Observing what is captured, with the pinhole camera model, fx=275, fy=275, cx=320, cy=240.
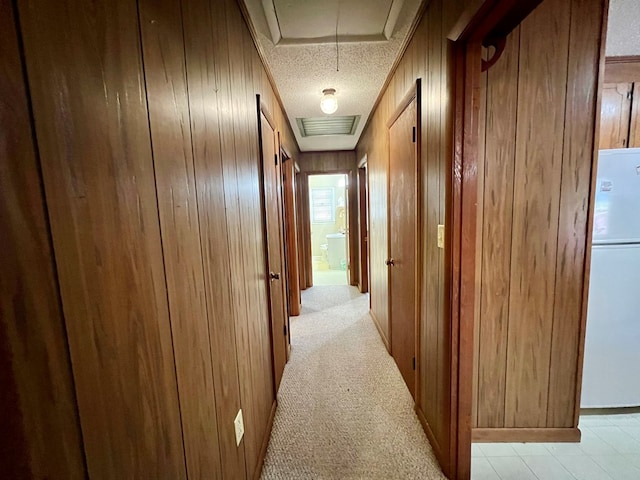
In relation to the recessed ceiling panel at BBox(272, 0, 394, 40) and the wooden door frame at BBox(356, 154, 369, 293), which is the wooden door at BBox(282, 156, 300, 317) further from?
the recessed ceiling panel at BBox(272, 0, 394, 40)

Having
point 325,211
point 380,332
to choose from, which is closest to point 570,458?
point 380,332

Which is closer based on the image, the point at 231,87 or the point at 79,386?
the point at 79,386

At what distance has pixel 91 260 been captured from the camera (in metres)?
0.50

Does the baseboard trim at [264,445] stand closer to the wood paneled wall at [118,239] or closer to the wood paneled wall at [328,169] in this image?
the wood paneled wall at [118,239]

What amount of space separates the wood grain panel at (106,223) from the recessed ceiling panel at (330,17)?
45.5 inches

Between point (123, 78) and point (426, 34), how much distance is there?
60.9 inches

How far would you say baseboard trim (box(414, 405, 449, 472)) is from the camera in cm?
143

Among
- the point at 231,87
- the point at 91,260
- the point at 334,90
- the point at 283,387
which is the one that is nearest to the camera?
the point at 91,260

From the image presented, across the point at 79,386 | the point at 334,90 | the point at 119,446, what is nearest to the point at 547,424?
the point at 119,446

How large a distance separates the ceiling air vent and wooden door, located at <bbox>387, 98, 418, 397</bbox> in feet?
4.30

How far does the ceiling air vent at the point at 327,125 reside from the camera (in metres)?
3.39

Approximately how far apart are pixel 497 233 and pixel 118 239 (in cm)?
172

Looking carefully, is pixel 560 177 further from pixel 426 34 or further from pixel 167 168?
pixel 167 168

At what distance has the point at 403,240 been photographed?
6.84 ft
